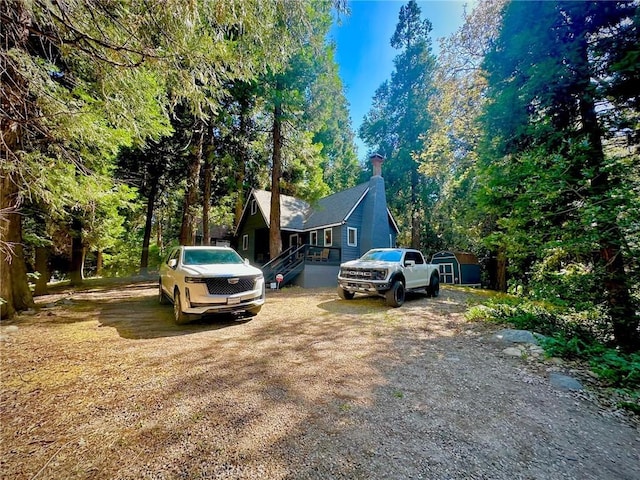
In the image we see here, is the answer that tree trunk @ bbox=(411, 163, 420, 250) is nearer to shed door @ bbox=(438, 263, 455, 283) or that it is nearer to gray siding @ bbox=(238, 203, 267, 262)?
shed door @ bbox=(438, 263, 455, 283)

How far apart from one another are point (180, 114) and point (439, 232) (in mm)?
23351

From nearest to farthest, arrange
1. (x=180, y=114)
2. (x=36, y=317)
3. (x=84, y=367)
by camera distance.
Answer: (x=84, y=367), (x=36, y=317), (x=180, y=114)

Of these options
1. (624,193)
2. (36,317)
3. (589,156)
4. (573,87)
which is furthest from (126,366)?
(573,87)

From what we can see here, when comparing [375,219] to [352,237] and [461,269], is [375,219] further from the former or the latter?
[461,269]

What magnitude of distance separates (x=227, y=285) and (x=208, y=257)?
166cm

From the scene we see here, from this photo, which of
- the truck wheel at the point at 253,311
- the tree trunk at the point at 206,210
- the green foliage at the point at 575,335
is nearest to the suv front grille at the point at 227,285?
the truck wheel at the point at 253,311

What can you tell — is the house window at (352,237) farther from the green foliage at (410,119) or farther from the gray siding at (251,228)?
the green foliage at (410,119)

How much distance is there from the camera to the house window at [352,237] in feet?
56.3

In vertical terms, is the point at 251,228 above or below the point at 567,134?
below

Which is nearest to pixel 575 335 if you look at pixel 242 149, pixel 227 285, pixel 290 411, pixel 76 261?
pixel 290 411

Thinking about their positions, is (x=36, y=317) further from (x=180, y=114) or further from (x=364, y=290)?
(x=180, y=114)

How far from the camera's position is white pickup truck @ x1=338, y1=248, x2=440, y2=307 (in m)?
8.49

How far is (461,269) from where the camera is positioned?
2066cm

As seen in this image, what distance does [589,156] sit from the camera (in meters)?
5.77
